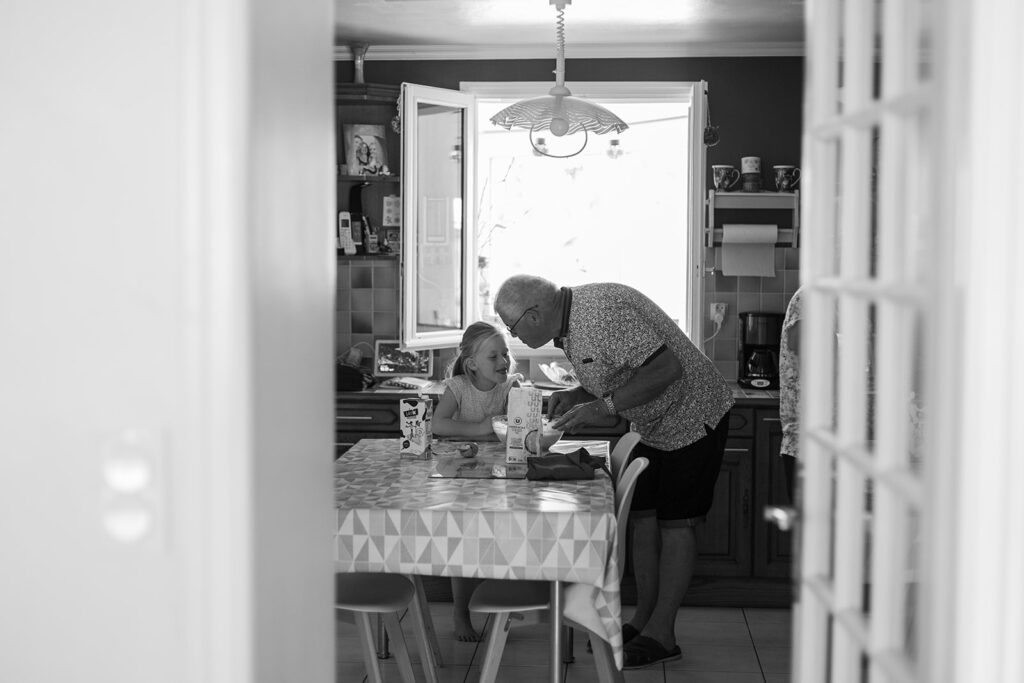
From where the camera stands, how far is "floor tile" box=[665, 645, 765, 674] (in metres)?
3.84

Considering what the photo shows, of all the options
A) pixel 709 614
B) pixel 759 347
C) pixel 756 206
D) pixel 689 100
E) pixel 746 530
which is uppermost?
pixel 689 100

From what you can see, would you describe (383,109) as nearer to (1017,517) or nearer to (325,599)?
(325,599)

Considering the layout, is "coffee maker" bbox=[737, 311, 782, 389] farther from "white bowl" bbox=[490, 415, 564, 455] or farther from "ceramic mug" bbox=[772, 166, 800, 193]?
"white bowl" bbox=[490, 415, 564, 455]

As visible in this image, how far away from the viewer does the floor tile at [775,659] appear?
151 inches

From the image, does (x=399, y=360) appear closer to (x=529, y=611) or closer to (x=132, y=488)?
(x=529, y=611)

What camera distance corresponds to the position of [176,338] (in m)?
1.42

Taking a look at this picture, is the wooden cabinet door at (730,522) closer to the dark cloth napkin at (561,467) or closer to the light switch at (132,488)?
the dark cloth napkin at (561,467)

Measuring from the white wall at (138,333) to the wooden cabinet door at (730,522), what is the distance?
337 cm

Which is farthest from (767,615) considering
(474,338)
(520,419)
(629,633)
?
(520,419)

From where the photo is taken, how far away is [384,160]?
5277 millimetres

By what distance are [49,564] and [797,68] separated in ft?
14.8

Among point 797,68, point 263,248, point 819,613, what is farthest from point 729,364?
point 263,248

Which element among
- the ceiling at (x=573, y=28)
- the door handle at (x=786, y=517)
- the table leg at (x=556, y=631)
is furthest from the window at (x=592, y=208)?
the door handle at (x=786, y=517)

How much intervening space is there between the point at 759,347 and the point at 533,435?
1973 mm
